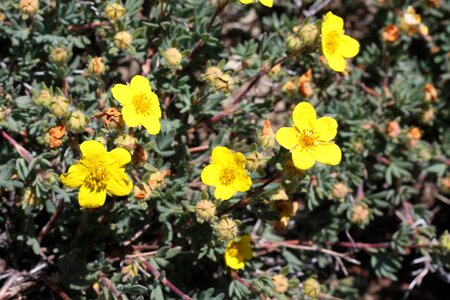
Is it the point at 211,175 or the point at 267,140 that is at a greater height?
the point at 267,140

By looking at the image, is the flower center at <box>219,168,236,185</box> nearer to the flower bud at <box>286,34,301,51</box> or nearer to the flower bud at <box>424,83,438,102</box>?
the flower bud at <box>286,34,301,51</box>

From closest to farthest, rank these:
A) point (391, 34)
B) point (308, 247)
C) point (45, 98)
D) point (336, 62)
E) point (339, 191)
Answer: point (45, 98)
point (336, 62)
point (339, 191)
point (308, 247)
point (391, 34)

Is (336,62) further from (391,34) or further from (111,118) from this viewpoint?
(111,118)

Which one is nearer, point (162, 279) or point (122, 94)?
point (122, 94)

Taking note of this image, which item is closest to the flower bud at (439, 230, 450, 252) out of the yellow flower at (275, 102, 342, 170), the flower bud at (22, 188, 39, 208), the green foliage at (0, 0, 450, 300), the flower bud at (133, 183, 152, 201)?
the green foliage at (0, 0, 450, 300)

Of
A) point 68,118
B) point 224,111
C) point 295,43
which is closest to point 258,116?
point 224,111

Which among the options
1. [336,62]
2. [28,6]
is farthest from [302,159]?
[28,6]

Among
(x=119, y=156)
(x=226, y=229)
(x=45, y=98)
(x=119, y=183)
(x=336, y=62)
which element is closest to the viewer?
(x=119, y=156)

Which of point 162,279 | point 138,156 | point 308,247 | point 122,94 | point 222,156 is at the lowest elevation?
point 308,247

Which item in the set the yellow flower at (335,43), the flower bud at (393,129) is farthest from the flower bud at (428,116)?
the yellow flower at (335,43)
